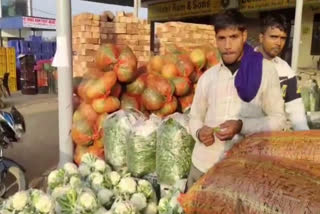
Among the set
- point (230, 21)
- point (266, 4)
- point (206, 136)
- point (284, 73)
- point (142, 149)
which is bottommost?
point (142, 149)

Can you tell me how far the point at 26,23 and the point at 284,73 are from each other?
1988cm

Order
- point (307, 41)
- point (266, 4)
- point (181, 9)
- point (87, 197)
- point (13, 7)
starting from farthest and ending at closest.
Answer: point (13, 7) → point (181, 9) → point (307, 41) → point (266, 4) → point (87, 197)

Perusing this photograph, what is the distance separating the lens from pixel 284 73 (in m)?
2.36

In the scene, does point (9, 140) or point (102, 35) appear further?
point (102, 35)

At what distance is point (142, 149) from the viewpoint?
273 cm

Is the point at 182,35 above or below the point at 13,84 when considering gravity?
above

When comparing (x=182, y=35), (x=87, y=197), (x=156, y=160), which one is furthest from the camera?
(x=182, y=35)

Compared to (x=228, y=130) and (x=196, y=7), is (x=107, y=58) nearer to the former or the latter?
(x=228, y=130)

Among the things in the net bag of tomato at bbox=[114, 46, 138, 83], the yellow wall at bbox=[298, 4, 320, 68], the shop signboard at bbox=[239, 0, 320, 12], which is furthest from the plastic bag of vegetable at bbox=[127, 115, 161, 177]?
the yellow wall at bbox=[298, 4, 320, 68]

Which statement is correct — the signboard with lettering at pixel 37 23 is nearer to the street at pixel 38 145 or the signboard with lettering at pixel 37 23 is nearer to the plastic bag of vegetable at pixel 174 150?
the street at pixel 38 145

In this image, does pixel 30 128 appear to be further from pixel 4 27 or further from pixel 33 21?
pixel 4 27

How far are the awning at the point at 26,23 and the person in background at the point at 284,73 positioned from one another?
1873 cm

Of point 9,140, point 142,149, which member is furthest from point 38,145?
point 142,149

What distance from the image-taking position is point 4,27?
21.1m
